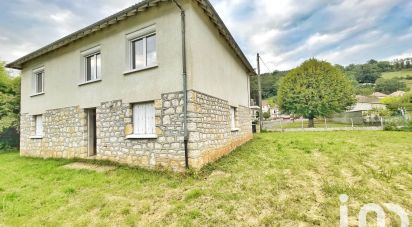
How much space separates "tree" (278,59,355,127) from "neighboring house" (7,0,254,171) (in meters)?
17.6

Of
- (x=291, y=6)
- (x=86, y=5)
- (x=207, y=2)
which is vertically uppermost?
(x=291, y=6)

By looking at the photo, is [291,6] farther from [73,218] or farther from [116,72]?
[73,218]

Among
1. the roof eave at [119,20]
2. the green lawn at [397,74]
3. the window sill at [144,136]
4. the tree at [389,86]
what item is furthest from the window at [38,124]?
the green lawn at [397,74]

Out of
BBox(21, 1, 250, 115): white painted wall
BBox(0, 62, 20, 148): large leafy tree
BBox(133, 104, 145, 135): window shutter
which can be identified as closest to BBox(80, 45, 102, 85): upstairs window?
BBox(21, 1, 250, 115): white painted wall

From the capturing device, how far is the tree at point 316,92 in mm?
24719

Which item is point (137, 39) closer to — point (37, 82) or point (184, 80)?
point (184, 80)

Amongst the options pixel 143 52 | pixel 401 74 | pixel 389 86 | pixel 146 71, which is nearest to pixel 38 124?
pixel 143 52

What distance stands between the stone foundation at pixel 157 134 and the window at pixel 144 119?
0.66 feet

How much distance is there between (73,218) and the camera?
3965 millimetres

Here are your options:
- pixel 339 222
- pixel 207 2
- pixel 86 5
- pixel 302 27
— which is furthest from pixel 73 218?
pixel 302 27

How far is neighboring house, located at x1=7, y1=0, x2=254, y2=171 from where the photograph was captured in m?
6.33

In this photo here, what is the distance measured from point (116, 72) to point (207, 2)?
13.6 feet

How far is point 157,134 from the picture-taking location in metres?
6.59

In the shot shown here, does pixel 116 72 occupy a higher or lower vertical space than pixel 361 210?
higher
